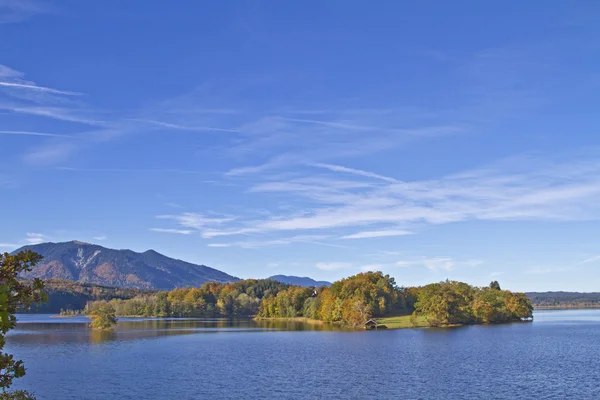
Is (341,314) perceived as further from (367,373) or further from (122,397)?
(122,397)

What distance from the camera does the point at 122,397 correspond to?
168 feet

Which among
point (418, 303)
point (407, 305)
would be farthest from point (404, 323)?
point (407, 305)

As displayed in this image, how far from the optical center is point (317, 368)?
68625 millimetres

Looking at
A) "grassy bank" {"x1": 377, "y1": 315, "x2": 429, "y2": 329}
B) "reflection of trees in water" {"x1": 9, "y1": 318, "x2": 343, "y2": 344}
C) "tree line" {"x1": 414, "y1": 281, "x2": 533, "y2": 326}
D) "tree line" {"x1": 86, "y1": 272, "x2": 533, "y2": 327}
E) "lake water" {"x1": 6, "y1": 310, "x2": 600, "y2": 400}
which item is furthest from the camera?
"tree line" {"x1": 86, "y1": 272, "x2": 533, "y2": 327}

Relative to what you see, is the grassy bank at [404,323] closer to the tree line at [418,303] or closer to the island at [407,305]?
the island at [407,305]

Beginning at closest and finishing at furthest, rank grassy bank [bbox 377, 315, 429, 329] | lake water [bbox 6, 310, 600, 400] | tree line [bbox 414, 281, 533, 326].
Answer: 1. lake water [bbox 6, 310, 600, 400]
2. tree line [bbox 414, 281, 533, 326]
3. grassy bank [bbox 377, 315, 429, 329]

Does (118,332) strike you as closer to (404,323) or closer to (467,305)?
(404,323)

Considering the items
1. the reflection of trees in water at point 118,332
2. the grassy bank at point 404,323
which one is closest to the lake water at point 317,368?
the reflection of trees in water at point 118,332

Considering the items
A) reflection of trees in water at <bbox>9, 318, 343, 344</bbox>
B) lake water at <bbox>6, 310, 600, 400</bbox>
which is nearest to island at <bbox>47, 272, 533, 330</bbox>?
reflection of trees in water at <bbox>9, 318, 343, 344</bbox>

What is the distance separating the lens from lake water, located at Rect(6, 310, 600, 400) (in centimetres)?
5331

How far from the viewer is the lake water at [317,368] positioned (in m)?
53.3

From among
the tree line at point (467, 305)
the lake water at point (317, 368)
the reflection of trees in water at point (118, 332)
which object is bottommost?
the lake water at point (317, 368)

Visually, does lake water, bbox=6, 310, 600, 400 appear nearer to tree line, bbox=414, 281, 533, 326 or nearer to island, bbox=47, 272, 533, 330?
tree line, bbox=414, 281, 533, 326

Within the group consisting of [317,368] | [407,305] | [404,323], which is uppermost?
[407,305]
